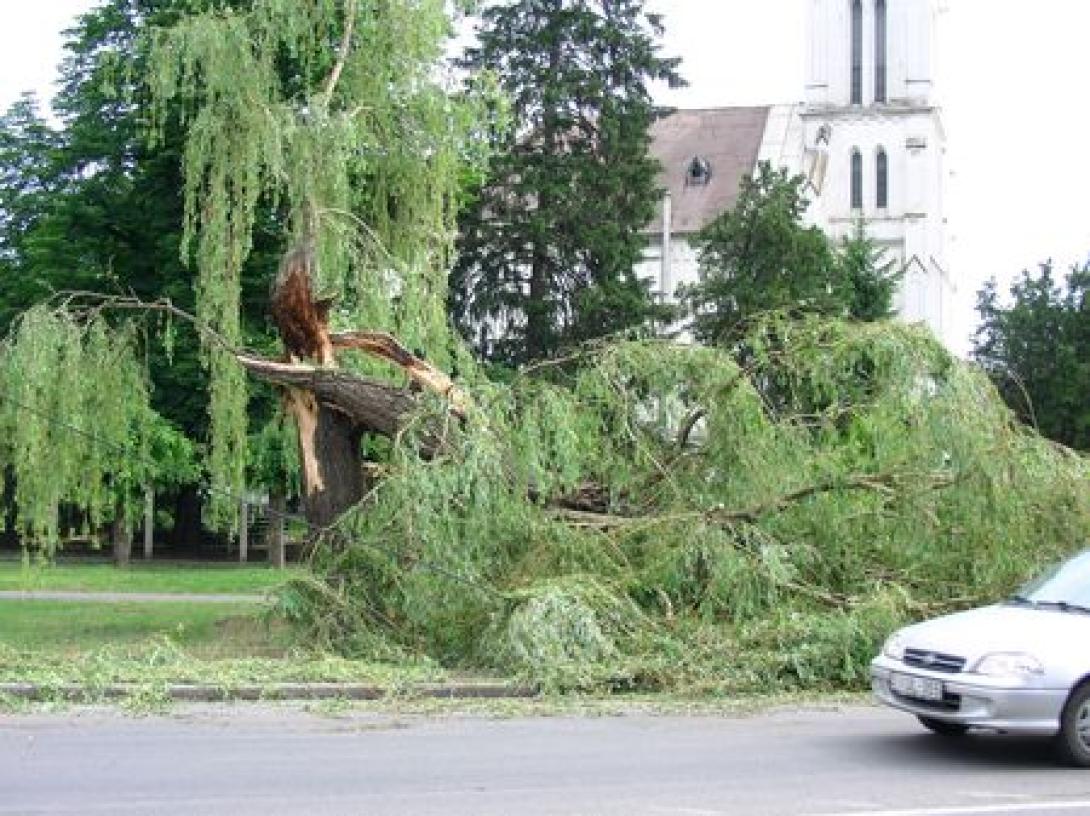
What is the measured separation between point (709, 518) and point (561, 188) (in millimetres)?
25984

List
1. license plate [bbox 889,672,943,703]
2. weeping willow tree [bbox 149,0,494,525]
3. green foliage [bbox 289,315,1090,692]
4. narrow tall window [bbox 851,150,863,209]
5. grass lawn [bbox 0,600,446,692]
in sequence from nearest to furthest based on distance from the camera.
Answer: license plate [bbox 889,672,943,703], grass lawn [bbox 0,600,446,692], green foliage [bbox 289,315,1090,692], weeping willow tree [bbox 149,0,494,525], narrow tall window [bbox 851,150,863,209]

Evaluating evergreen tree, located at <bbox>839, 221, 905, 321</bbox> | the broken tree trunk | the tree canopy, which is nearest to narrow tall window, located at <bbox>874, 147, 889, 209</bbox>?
evergreen tree, located at <bbox>839, 221, 905, 321</bbox>

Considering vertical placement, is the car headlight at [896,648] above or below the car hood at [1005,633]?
below

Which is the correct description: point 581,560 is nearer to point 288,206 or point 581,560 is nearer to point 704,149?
point 288,206

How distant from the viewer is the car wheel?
9.34 metres

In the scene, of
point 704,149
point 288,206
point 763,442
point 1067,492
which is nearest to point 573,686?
point 763,442

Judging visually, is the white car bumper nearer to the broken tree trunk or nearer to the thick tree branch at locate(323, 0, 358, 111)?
the broken tree trunk

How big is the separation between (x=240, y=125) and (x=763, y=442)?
299 inches

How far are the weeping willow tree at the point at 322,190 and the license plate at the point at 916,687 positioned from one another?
7.42 metres

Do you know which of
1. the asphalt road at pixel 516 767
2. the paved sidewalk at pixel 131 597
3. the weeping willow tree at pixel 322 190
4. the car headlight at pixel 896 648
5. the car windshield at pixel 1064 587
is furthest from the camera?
the paved sidewalk at pixel 131 597

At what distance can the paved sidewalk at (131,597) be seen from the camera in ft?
68.5

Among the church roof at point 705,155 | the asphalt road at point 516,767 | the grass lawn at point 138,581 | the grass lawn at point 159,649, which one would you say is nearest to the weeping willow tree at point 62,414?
the grass lawn at point 159,649

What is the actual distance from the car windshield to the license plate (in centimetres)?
128

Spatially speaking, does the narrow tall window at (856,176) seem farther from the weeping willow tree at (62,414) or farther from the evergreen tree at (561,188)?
the weeping willow tree at (62,414)
